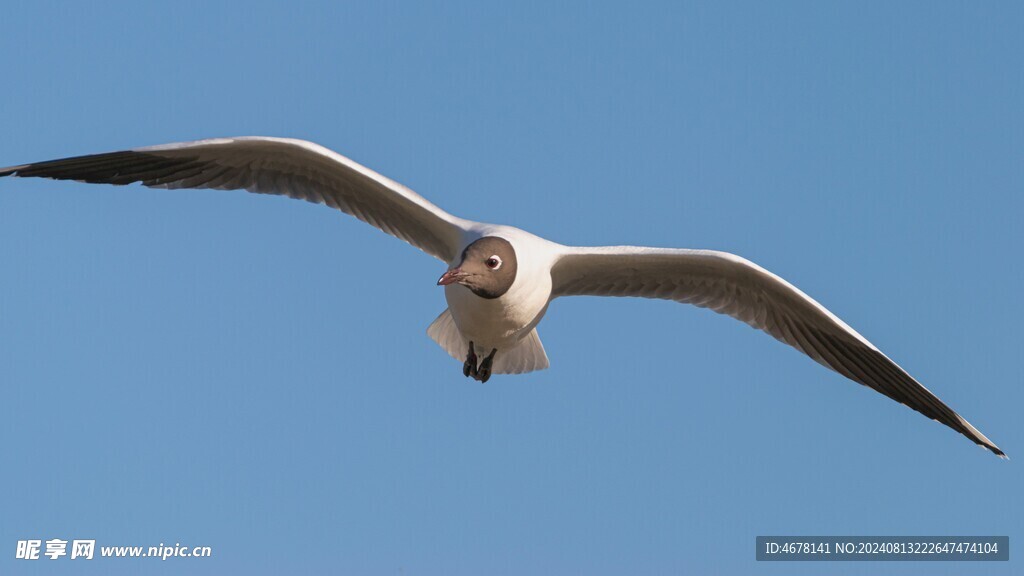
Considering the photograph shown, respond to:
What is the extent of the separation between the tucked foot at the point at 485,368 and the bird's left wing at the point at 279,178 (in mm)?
840

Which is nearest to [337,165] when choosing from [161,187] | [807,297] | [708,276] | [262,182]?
[262,182]

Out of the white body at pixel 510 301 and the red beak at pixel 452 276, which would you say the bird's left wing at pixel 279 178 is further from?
the red beak at pixel 452 276

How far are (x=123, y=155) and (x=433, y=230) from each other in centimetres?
250

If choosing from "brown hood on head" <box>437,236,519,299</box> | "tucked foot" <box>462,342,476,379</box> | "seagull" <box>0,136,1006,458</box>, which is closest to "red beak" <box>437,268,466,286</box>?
"brown hood on head" <box>437,236,519,299</box>

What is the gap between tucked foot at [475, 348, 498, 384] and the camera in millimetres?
10688

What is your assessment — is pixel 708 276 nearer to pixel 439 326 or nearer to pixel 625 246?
pixel 625 246

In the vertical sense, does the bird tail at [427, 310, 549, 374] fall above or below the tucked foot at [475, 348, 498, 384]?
above

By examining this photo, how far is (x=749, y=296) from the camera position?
10.7 metres

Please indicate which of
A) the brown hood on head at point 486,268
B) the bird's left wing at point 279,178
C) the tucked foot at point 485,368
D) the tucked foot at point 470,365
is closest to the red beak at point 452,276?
the brown hood on head at point 486,268

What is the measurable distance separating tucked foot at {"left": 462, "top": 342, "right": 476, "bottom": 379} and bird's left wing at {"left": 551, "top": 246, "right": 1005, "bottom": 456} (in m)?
→ 0.80

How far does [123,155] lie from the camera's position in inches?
426

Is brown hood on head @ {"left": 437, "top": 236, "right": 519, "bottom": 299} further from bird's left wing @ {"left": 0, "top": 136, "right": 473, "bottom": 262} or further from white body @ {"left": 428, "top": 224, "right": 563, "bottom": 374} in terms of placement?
bird's left wing @ {"left": 0, "top": 136, "right": 473, "bottom": 262}

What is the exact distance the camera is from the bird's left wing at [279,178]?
34.5 feet

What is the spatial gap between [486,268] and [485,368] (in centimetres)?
153
